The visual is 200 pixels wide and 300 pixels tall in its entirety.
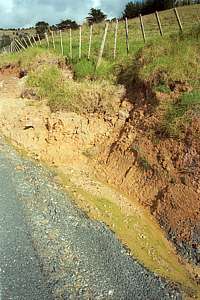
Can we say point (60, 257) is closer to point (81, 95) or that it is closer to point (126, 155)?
point (126, 155)

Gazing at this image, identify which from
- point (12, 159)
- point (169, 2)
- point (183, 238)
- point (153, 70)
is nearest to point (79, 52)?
point (153, 70)

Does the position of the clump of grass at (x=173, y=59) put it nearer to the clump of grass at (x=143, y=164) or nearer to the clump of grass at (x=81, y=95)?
the clump of grass at (x=81, y=95)

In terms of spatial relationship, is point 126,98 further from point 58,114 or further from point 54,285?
point 54,285

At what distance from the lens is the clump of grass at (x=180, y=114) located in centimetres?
1545

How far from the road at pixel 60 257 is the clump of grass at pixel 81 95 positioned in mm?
5535

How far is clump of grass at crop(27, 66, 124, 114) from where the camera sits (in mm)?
19220

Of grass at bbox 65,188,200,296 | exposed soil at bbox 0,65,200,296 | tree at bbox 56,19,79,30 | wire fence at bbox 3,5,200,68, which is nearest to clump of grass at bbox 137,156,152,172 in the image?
exposed soil at bbox 0,65,200,296

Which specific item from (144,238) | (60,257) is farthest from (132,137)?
(60,257)

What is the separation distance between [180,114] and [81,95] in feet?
16.5

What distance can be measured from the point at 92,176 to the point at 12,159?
2.70 metres

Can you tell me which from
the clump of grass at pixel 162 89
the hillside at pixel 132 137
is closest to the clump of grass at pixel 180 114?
the hillside at pixel 132 137

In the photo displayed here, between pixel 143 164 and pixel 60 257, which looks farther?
pixel 143 164

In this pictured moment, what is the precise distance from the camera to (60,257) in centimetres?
1127

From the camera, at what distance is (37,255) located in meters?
11.2
